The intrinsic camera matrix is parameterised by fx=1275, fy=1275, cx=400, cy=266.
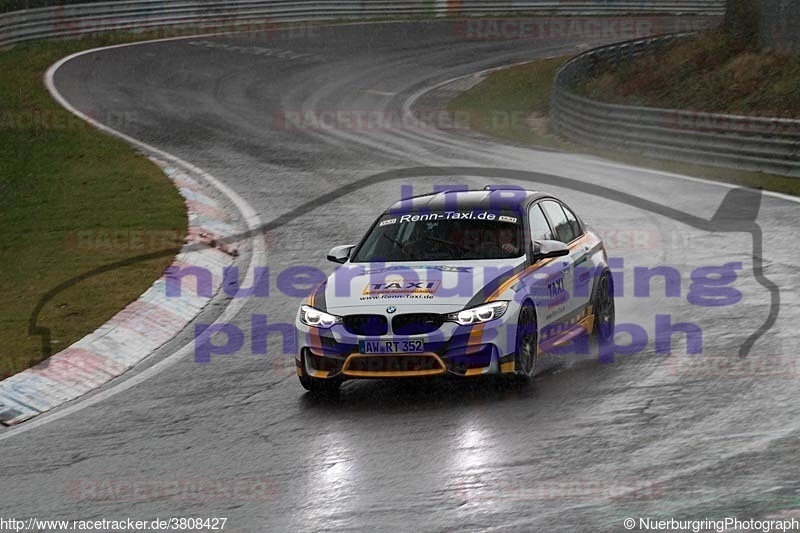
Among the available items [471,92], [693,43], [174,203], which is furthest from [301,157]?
[693,43]

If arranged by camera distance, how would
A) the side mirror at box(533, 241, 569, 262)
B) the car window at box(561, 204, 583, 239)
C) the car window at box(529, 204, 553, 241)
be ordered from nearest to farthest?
the side mirror at box(533, 241, 569, 262), the car window at box(529, 204, 553, 241), the car window at box(561, 204, 583, 239)

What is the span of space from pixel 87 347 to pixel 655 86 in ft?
81.2

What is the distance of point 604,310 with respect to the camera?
11.4m

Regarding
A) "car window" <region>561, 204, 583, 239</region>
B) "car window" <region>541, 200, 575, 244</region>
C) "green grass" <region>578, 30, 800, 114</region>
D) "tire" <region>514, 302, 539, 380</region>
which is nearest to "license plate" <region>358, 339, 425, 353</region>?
"tire" <region>514, 302, 539, 380</region>

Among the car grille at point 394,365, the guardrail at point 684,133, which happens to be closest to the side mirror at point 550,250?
the car grille at point 394,365

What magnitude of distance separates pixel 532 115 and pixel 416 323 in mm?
23543

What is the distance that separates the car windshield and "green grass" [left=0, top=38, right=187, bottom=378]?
3.35 m

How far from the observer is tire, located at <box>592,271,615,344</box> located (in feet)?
36.9

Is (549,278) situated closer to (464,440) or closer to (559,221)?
(559,221)

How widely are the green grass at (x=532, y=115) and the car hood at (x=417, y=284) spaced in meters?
10.7

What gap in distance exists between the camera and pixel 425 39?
46.5 m

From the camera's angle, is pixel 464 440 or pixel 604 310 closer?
pixel 464 440

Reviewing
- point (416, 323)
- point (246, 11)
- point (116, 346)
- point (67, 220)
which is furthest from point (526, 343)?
point (246, 11)

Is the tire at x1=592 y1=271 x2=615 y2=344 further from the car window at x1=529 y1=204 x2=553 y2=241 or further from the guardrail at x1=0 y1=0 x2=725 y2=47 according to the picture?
the guardrail at x1=0 y1=0 x2=725 y2=47
